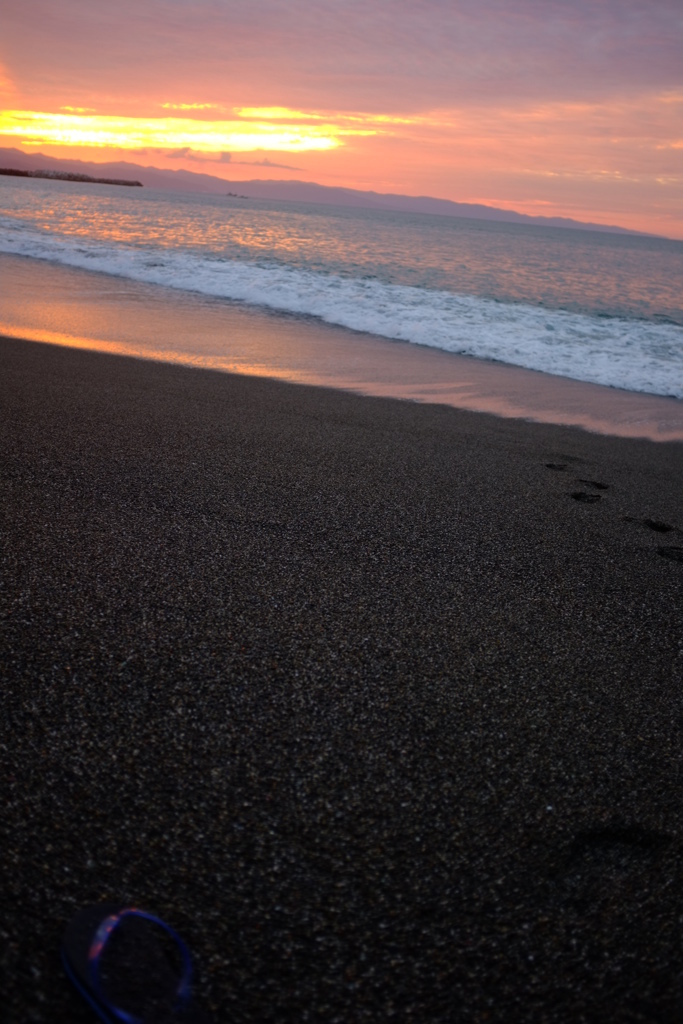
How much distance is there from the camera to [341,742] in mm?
1621

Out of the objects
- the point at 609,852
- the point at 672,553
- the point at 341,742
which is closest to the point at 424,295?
the point at 672,553

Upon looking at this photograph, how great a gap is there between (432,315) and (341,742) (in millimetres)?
9942

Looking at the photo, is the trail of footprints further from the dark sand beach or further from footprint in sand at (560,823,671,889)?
footprint in sand at (560,823,671,889)

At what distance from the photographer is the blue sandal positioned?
1036 mm

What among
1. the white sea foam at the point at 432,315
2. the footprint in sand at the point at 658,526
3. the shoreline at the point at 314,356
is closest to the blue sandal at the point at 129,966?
the footprint in sand at the point at 658,526

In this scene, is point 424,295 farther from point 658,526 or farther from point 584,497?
point 658,526

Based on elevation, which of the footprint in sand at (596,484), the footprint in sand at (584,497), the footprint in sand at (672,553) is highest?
the footprint in sand at (596,484)

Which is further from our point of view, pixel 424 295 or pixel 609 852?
pixel 424 295

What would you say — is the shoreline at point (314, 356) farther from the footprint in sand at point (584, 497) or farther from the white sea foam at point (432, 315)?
the footprint in sand at point (584, 497)

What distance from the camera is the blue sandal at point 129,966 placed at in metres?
1.04

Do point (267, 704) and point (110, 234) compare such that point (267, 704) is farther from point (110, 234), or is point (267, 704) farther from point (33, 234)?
point (110, 234)

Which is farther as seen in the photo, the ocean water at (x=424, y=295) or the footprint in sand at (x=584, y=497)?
the ocean water at (x=424, y=295)

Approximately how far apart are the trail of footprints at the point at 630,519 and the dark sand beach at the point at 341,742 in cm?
4

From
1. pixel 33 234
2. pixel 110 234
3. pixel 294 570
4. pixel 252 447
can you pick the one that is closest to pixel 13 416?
pixel 252 447
